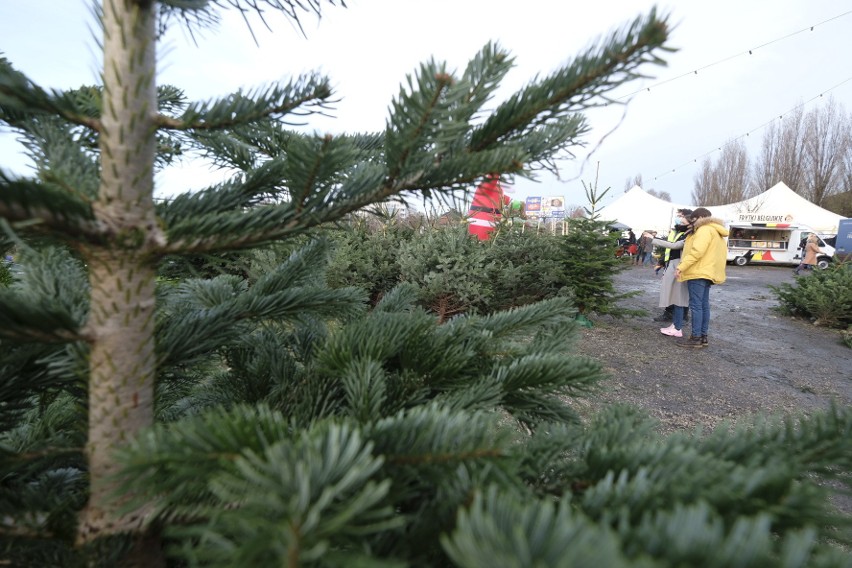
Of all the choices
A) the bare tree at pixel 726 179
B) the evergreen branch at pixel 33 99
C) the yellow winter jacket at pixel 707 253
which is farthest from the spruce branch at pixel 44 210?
the bare tree at pixel 726 179

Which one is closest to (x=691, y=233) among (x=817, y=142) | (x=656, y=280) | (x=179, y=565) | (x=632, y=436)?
(x=632, y=436)

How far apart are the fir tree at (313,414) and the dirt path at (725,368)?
2843mm

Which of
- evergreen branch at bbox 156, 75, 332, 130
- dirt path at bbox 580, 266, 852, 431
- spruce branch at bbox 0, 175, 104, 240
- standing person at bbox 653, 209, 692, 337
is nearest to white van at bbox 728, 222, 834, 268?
dirt path at bbox 580, 266, 852, 431

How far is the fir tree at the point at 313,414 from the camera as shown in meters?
0.37

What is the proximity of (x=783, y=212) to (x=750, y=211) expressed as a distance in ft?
7.80

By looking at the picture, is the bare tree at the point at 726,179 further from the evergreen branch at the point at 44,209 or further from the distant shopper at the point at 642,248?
the evergreen branch at the point at 44,209

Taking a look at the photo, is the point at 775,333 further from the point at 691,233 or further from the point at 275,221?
the point at 275,221

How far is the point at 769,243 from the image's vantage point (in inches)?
944

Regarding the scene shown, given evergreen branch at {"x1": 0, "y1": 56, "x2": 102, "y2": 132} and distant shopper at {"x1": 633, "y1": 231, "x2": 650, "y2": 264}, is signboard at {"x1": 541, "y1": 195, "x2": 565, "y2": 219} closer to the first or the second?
distant shopper at {"x1": 633, "y1": 231, "x2": 650, "y2": 264}

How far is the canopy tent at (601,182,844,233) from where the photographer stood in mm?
26672

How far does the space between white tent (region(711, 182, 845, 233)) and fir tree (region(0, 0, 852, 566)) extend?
1197 inches

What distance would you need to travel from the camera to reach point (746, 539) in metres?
0.35

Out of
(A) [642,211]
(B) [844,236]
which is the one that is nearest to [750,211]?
(B) [844,236]

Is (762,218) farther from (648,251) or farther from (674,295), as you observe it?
(674,295)
